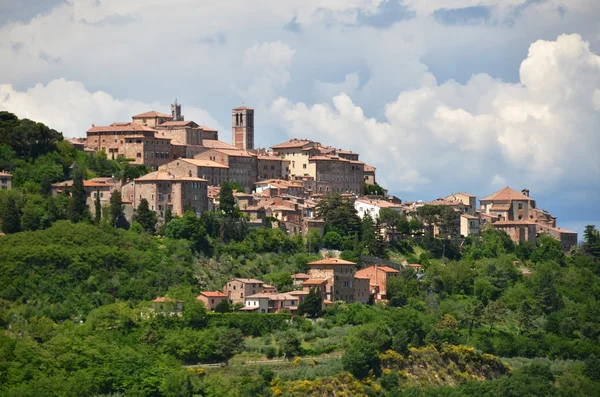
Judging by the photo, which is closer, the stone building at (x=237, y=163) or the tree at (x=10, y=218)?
the tree at (x=10, y=218)

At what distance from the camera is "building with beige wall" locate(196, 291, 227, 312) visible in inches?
3070

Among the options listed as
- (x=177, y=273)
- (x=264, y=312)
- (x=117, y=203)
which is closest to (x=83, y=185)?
(x=117, y=203)

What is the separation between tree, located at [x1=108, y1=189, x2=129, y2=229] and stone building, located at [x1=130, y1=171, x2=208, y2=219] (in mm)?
1683

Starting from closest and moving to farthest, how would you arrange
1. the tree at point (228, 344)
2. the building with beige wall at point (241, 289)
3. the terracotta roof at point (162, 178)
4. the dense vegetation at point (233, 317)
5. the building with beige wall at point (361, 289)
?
the dense vegetation at point (233, 317) < the tree at point (228, 344) < the building with beige wall at point (241, 289) < the building with beige wall at point (361, 289) < the terracotta roof at point (162, 178)

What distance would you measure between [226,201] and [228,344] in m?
16.9

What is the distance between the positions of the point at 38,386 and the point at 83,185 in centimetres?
2006

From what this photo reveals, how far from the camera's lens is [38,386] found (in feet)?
219

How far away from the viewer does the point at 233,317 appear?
3007 inches

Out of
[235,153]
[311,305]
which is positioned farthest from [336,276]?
[235,153]

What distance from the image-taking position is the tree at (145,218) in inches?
3327

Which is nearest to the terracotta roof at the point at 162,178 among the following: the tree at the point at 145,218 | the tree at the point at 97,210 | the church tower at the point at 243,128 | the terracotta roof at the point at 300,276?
the tree at the point at 145,218

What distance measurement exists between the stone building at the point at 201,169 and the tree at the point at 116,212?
7.11m

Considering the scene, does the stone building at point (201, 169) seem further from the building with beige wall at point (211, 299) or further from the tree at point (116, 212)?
the building with beige wall at point (211, 299)

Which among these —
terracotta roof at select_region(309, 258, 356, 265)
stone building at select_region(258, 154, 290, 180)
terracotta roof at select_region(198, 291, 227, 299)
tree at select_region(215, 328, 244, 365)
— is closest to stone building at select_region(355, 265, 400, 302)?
terracotta roof at select_region(309, 258, 356, 265)
